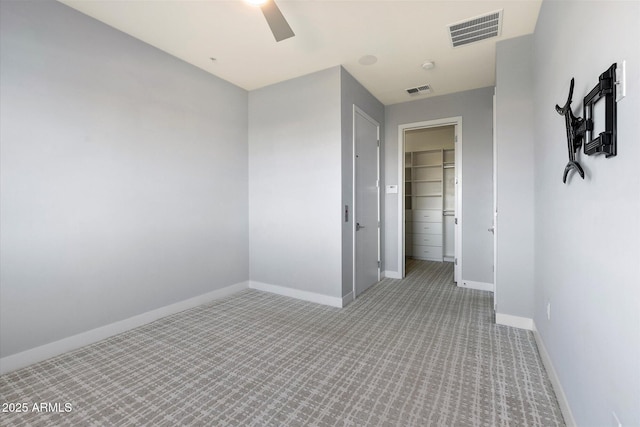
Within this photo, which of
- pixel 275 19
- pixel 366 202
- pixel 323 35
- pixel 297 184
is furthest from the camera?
pixel 366 202

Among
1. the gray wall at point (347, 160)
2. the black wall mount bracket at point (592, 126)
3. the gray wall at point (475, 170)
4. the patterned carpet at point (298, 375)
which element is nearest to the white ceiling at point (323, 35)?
the gray wall at point (347, 160)

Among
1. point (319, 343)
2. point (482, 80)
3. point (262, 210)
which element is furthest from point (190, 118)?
point (482, 80)

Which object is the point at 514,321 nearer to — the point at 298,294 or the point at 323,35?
the point at 298,294

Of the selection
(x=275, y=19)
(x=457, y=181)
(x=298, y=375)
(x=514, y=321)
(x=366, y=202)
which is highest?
(x=275, y=19)

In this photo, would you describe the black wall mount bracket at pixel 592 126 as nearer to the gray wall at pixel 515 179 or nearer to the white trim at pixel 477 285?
the gray wall at pixel 515 179

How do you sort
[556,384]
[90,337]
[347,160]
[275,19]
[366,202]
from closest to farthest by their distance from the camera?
[556,384] → [275,19] → [90,337] → [347,160] → [366,202]

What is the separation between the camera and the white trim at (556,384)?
155cm

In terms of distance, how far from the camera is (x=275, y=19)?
2.02 m

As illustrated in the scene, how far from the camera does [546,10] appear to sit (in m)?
2.18

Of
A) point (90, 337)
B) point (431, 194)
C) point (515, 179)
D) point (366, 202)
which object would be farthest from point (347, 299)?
point (431, 194)

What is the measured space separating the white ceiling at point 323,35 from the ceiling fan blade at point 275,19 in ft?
1.53

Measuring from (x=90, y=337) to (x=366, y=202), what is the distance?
3.37 m

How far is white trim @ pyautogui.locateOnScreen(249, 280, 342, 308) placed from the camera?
3.50 meters

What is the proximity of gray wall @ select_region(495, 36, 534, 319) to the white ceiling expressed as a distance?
32cm
